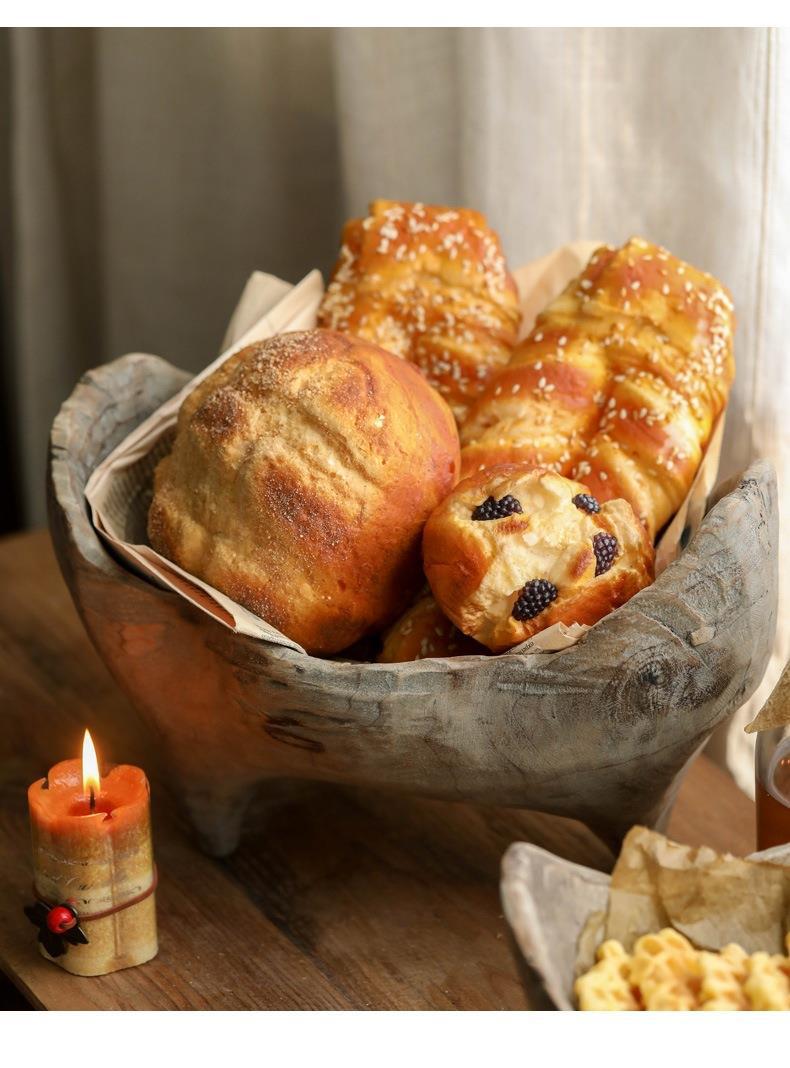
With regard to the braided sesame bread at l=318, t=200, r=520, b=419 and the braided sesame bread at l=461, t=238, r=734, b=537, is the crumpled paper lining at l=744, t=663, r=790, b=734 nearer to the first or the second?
the braided sesame bread at l=461, t=238, r=734, b=537

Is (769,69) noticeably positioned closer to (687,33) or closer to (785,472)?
(687,33)

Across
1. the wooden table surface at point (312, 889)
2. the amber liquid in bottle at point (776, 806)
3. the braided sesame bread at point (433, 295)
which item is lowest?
the wooden table surface at point (312, 889)

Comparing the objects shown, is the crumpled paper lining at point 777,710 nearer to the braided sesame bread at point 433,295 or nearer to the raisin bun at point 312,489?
the raisin bun at point 312,489

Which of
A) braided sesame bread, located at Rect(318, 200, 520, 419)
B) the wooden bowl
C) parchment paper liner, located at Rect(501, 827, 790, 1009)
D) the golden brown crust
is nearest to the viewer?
parchment paper liner, located at Rect(501, 827, 790, 1009)

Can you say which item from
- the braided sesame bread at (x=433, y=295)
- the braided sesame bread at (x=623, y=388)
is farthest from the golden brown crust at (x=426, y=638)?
the braided sesame bread at (x=433, y=295)

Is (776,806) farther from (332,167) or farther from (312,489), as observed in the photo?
(332,167)

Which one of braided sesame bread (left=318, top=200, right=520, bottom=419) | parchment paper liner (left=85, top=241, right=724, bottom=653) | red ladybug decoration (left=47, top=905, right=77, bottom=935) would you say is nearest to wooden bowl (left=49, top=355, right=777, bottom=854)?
parchment paper liner (left=85, top=241, right=724, bottom=653)

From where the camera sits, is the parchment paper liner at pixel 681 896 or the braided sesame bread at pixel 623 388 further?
the braided sesame bread at pixel 623 388
